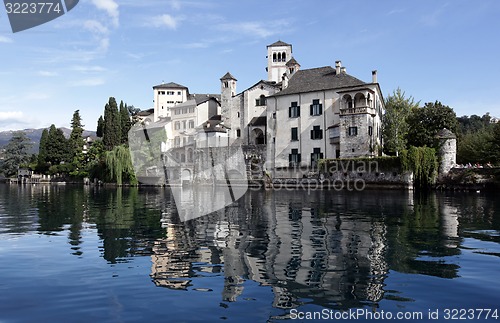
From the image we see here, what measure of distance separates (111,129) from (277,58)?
35764mm

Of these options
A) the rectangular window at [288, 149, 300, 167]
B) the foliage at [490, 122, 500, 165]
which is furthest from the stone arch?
the foliage at [490, 122, 500, 165]

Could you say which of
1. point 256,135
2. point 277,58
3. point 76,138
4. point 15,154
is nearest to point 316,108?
point 256,135

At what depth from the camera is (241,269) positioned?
10.6 meters

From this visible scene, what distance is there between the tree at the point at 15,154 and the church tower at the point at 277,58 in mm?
73627

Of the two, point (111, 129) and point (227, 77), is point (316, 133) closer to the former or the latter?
point (227, 77)

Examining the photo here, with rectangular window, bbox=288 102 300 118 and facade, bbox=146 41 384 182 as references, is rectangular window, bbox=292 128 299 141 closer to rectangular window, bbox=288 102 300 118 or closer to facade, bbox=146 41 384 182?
facade, bbox=146 41 384 182

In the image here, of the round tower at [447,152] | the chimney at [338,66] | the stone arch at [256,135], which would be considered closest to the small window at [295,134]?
the chimney at [338,66]

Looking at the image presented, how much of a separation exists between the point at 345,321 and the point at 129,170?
59.7m

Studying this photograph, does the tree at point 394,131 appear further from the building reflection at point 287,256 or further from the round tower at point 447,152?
the building reflection at point 287,256

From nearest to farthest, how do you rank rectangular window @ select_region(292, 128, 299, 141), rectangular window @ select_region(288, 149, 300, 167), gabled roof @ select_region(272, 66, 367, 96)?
gabled roof @ select_region(272, 66, 367, 96) < rectangular window @ select_region(288, 149, 300, 167) < rectangular window @ select_region(292, 128, 299, 141)

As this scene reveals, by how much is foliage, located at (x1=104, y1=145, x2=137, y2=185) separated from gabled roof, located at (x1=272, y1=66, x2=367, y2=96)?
2523cm

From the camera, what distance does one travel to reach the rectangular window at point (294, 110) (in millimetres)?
59188

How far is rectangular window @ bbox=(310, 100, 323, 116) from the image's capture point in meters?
56.8

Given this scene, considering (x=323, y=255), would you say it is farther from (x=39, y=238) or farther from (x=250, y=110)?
(x=250, y=110)
